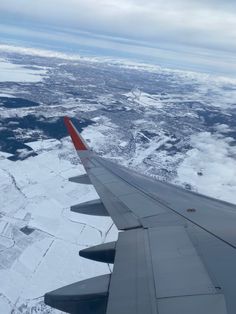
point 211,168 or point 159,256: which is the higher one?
point 159,256

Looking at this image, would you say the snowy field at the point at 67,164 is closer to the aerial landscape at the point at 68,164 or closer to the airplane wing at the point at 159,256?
the aerial landscape at the point at 68,164

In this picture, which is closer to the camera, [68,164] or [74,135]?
[74,135]

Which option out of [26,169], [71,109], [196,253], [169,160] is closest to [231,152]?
[169,160]

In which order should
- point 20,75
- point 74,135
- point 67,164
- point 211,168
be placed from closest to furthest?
point 74,135, point 67,164, point 211,168, point 20,75

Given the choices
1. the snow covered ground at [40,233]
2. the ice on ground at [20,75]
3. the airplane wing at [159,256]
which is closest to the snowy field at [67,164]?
the snow covered ground at [40,233]

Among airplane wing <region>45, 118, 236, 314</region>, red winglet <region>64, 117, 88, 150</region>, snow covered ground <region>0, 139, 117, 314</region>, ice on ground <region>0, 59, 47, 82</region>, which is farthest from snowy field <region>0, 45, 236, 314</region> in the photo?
ice on ground <region>0, 59, 47, 82</region>

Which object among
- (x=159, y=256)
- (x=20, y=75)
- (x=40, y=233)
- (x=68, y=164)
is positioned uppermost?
(x=159, y=256)

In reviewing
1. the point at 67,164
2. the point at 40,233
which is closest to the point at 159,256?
the point at 40,233

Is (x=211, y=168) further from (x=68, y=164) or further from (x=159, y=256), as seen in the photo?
(x=159, y=256)
